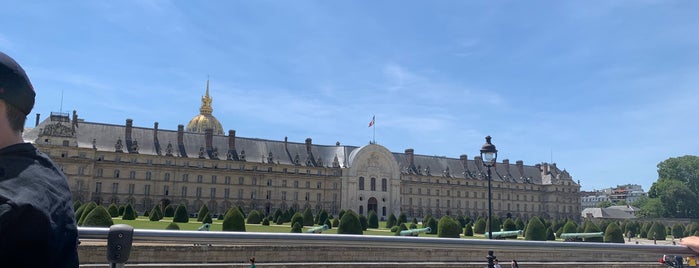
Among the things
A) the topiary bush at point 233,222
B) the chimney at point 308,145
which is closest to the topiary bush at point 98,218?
the topiary bush at point 233,222

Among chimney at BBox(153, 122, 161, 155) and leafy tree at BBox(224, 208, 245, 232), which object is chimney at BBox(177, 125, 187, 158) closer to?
chimney at BBox(153, 122, 161, 155)

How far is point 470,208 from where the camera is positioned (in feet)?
284

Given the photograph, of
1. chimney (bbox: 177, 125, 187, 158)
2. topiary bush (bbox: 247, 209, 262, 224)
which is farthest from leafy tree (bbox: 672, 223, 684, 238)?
chimney (bbox: 177, 125, 187, 158)

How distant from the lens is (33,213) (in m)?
1.48

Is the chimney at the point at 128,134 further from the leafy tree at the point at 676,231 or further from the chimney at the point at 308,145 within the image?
the leafy tree at the point at 676,231

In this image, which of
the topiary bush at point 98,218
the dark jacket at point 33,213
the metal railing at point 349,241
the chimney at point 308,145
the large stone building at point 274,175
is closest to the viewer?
the dark jacket at point 33,213

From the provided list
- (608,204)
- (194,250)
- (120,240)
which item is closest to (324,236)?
(120,240)

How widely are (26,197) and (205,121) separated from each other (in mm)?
100577

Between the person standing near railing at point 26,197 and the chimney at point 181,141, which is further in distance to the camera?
the chimney at point 181,141

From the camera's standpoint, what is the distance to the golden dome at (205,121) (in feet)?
321

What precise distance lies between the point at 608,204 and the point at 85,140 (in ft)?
373

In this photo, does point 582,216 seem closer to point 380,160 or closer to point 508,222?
point 380,160

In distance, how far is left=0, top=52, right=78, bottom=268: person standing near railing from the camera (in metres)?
1.47

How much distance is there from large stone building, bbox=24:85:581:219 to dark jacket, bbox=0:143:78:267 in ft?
212
